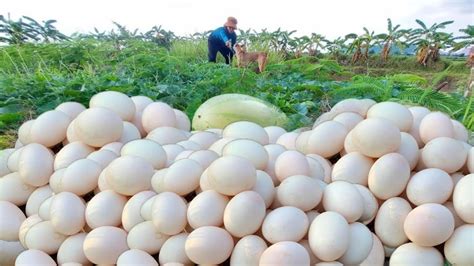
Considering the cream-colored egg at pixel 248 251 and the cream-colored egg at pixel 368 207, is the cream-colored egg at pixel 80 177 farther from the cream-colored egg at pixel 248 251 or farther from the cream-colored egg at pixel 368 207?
the cream-colored egg at pixel 368 207

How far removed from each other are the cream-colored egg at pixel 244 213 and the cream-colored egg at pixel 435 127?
1.26 feet

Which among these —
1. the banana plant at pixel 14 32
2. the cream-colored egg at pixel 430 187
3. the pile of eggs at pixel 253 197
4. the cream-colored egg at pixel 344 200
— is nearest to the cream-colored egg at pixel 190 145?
the pile of eggs at pixel 253 197

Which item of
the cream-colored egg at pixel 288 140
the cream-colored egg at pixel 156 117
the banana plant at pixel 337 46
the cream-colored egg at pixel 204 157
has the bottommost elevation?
the banana plant at pixel 337 46

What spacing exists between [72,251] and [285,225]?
40 centimetres

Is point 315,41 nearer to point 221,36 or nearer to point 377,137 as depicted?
point 221,36

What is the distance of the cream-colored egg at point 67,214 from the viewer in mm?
903

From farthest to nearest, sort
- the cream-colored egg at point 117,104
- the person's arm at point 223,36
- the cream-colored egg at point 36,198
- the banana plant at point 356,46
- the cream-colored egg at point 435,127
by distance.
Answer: the banana plant at point 356,46 → the person's arm at point 223,36 → the cream-colored egg at point 117,104 → the cream-colored egg at point 36,198 → the cream-colored egg at point 435,127

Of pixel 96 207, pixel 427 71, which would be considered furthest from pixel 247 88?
pixel 427 71

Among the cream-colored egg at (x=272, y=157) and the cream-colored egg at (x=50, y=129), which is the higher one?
the cream-colored egg at (x=50, y=129)

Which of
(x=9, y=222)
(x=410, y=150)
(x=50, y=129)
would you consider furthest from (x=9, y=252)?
(x=410, y=150)

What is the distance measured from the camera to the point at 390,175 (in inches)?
33.5

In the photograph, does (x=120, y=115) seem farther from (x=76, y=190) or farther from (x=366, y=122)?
(x=366, y=122)

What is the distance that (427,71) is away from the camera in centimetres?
1101

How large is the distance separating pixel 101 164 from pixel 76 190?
72 mm
